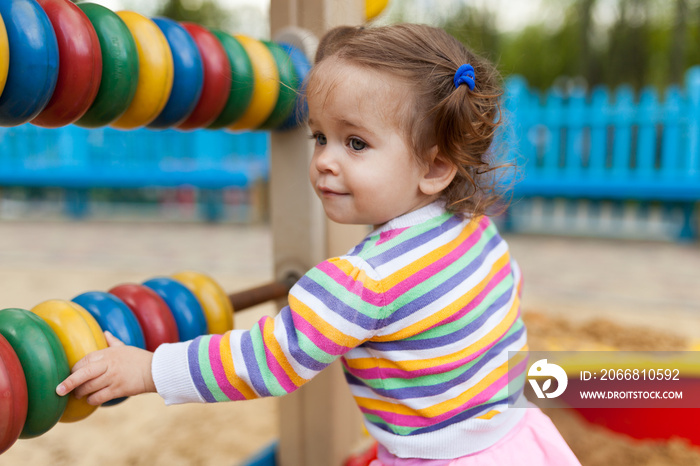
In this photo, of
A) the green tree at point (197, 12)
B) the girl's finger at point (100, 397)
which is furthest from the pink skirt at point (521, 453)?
the green tree at point (197, 12)

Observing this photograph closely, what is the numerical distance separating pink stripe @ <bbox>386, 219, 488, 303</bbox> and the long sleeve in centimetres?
2

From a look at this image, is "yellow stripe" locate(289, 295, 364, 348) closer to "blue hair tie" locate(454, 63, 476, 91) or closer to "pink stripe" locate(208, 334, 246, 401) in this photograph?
"pink stripe" locate(208, 334, 246, 401)

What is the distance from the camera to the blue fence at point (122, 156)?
6.04 meters

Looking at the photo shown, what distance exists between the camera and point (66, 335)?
80 cm

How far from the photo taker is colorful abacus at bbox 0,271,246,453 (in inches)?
28.1

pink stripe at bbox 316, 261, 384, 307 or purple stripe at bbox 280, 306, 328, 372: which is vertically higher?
pink stripe at bbox 316, 261, 384, 307

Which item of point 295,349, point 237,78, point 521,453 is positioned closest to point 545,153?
point 237,78

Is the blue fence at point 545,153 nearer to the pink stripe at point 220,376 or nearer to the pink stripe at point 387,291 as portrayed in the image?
the pink stripe at point 387,291

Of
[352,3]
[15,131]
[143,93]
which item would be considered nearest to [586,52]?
[15,131]

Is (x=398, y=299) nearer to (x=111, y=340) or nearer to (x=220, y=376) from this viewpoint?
(x=220, y=376)

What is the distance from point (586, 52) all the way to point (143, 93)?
9251 mm

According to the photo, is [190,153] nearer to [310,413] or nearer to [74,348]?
→ [310,413]

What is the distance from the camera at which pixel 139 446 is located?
1734 millimetres

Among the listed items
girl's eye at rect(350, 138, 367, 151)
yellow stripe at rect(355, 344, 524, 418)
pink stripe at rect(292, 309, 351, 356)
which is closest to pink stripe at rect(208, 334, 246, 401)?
pink stripe at rect(292, 309, 351, 356)
